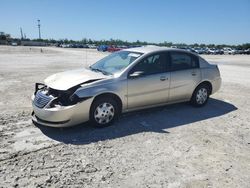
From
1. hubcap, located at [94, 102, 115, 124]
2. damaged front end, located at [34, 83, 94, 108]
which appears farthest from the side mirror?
damaged front end, located at [34, 83, 94, 108]

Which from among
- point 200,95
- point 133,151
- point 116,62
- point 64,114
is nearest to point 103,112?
point 64,114

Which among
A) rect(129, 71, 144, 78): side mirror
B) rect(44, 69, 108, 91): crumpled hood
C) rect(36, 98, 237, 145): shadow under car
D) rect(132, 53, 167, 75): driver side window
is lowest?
rect(36, 98, 237, 145): shadow under car

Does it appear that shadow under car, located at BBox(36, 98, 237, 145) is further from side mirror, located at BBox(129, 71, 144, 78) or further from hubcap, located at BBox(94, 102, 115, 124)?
side mirror, located at BBox(129, 71, 144, 78)

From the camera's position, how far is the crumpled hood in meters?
4.88

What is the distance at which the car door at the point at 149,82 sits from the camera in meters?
5.46

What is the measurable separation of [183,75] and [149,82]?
45.5 inches

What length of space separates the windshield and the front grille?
1.40 m

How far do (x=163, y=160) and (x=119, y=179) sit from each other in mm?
889

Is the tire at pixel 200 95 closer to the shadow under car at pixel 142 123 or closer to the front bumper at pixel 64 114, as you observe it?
the shadow under car at pixel 142 123

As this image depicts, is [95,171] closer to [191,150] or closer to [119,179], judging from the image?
Answer: [119,179]

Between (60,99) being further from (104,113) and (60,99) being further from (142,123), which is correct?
(142,123)

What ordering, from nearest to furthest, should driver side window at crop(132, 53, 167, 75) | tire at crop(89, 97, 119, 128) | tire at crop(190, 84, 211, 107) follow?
tire at crop(89, 97, 119, 128), driver side window at crop(132, 53, 167, 75), tire at crop(190, 84, 211, 107)

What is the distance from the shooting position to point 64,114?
183 inches

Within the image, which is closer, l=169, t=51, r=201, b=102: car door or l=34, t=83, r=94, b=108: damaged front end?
l=34, t=83, r=94, b=108: damaged front end
